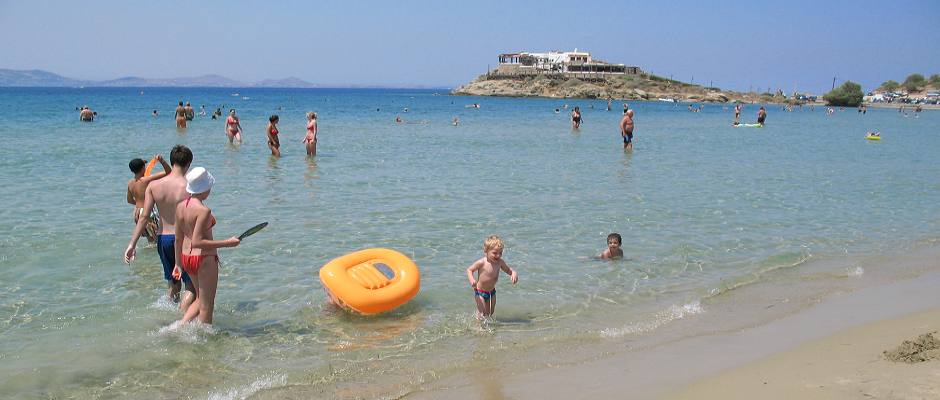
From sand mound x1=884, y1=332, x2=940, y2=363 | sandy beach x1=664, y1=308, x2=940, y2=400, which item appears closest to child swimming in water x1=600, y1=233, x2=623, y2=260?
sandy beach x1=664, y1=308, x2=940, y2=400

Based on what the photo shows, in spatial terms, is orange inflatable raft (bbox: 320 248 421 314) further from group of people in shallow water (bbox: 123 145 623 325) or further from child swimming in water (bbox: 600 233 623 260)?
child swimming in water (bbox: 600 233 623 260)

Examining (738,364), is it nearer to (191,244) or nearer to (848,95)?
(191,244)

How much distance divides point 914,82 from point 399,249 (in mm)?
127606

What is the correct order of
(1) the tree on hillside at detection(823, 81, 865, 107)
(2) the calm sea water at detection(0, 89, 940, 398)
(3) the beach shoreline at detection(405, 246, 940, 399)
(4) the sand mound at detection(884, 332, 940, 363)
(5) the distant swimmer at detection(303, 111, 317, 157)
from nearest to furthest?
1. (3) the beach shoreline at detection(405, 246, 940, 399)
2. (4) the sand mound at detection(884, 332, 940, 363)
3. (2) the calm sea water at detection(0, 89, 940, 398)
4. (5) the distant swimmer at detection(303, 111, 317, 157)
5. (1) the tree on hillside at detection(823, 81, 865, 107)

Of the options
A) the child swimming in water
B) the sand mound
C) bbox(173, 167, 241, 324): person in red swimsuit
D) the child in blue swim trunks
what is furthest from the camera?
the child swimming in water

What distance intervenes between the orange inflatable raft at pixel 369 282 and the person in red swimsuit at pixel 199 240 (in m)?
1.07

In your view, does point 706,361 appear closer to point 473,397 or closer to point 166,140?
point 473,397

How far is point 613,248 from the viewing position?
8031 millimetres

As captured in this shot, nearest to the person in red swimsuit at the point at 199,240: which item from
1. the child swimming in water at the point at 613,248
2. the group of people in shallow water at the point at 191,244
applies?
the group of people in shallow water at the point at 191,244

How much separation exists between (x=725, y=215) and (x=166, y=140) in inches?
740

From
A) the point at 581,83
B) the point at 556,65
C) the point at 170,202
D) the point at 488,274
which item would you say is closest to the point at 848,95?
the point at 581,83

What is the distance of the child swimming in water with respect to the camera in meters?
7.98

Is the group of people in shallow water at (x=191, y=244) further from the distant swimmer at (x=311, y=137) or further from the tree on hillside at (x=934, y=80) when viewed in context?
the tree on hillside at (x=934, y=80)

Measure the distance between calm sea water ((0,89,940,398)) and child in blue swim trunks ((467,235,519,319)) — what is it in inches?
7.5
